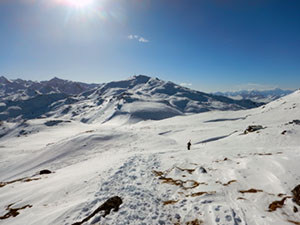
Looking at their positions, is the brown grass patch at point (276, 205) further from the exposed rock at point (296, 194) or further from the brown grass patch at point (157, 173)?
the brown grass patch at point (157, 173)

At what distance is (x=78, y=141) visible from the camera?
39.0 m

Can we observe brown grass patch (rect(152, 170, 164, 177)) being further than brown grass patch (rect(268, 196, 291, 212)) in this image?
Yes

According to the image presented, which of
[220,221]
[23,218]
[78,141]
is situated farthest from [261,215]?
[78,141]

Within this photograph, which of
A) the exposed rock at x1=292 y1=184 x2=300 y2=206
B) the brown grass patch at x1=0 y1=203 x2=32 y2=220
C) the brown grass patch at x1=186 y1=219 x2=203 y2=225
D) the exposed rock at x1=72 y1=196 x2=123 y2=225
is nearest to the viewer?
the brown grass patch at x1=186 y1=219 x2=203 y2=225

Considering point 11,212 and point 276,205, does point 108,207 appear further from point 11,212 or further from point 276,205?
point 276,205

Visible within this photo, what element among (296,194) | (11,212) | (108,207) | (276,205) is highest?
(296,194)

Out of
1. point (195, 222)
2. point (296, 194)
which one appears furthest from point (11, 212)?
point (296, 194)

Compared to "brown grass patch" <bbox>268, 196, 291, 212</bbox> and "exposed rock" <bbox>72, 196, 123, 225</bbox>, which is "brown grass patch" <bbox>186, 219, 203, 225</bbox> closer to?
"brown grass patch" <bbox>268, 196, 291, 212</bbox>

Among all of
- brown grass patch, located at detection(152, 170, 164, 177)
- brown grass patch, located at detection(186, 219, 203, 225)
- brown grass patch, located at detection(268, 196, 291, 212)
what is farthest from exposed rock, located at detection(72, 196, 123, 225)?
brown grass patch, located at detection(268, 196, 291, 212)

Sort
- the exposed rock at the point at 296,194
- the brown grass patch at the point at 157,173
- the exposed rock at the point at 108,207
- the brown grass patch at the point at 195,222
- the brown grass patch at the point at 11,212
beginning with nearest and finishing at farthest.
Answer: the brown grass patch at the point at 195,222 → the exposed rock at the point at 296,194 → the exposed rock at the point at 108,207 → the brown grass patch at the point at 11,212 → the brown grass patch at the point at 157,173

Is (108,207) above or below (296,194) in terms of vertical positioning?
below

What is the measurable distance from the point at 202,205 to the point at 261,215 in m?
2.55

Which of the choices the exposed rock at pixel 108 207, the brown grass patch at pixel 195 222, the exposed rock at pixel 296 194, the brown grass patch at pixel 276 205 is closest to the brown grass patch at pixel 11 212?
the exposed rock at pixel 108 207

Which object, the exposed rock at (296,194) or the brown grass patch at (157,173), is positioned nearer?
the exposed rock at (296,194)
